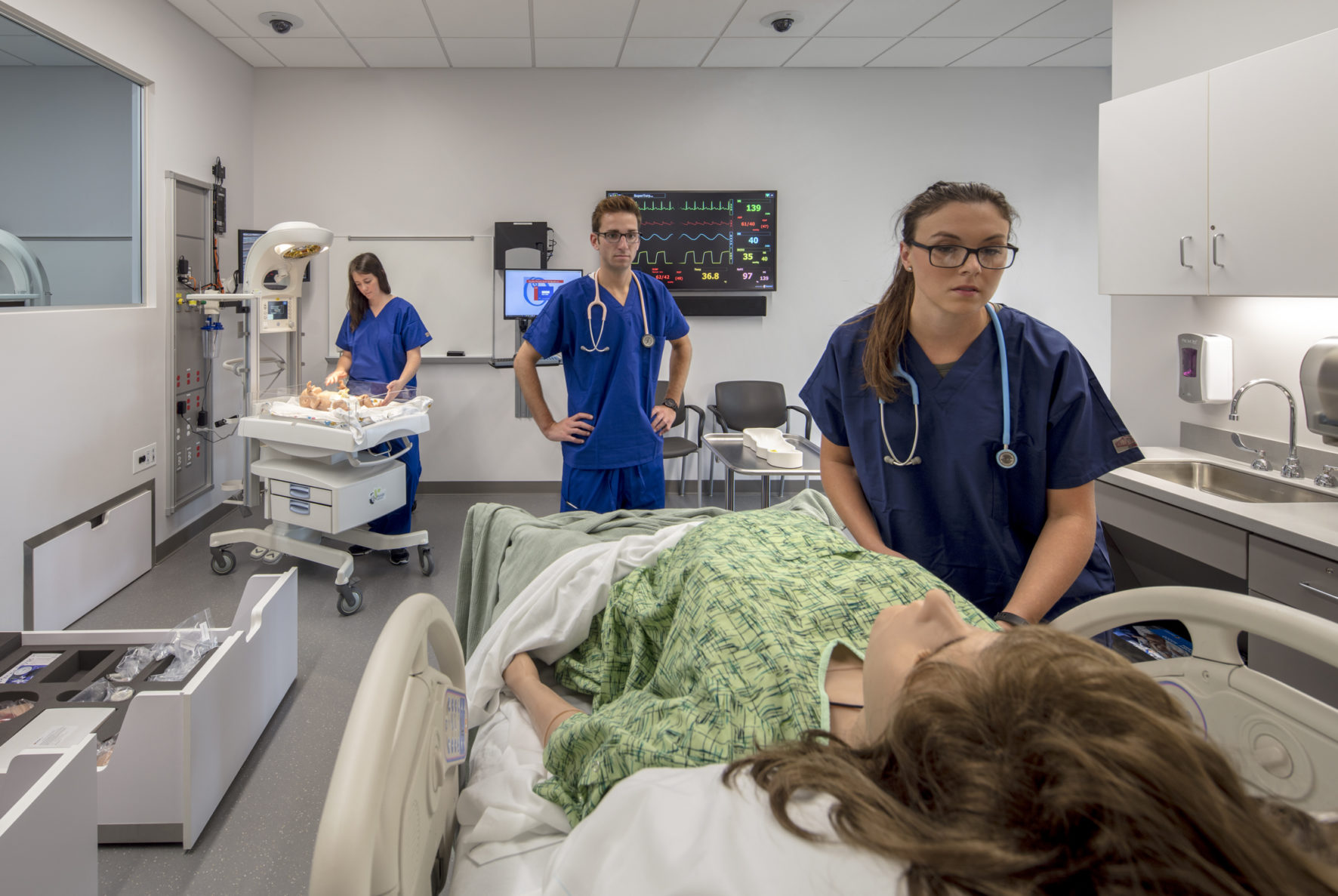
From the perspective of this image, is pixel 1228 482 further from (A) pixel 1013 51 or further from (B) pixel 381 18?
(B) pixel 381 18

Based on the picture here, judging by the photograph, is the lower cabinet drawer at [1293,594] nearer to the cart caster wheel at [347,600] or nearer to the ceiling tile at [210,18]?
the cart caster wheel at [347,600]

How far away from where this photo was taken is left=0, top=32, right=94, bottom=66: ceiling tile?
Answer: 9.46ft

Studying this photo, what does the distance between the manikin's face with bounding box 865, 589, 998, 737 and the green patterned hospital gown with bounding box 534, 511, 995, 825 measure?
0.13 meters

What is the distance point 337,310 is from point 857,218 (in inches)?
135

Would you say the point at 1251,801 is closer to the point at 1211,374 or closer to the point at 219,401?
the point at 1211,374

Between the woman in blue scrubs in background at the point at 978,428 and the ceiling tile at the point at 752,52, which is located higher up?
the ceiling tile at the point at 752,52

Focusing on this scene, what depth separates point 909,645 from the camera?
0.84 m

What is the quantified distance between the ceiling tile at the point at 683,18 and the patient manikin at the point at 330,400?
238cm

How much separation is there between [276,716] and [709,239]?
3686 millimetres

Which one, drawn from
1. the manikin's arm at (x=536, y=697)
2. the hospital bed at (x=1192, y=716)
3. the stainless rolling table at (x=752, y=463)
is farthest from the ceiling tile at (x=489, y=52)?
the hospital bed at (x=1192, y=716)

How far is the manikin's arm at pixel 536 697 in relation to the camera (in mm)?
1248

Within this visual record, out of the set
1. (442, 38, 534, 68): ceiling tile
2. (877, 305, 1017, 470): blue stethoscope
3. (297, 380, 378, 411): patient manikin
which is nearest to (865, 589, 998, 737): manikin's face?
(877, 305, 1017, 470): blue stethoscope

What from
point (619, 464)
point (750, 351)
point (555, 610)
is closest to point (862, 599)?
point (555, 610)

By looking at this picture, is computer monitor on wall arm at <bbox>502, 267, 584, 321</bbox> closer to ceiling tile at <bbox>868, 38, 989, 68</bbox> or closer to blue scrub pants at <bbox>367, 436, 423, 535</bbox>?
blue scrub pants at <bbox>367, 436, 423, 535</bbox>
